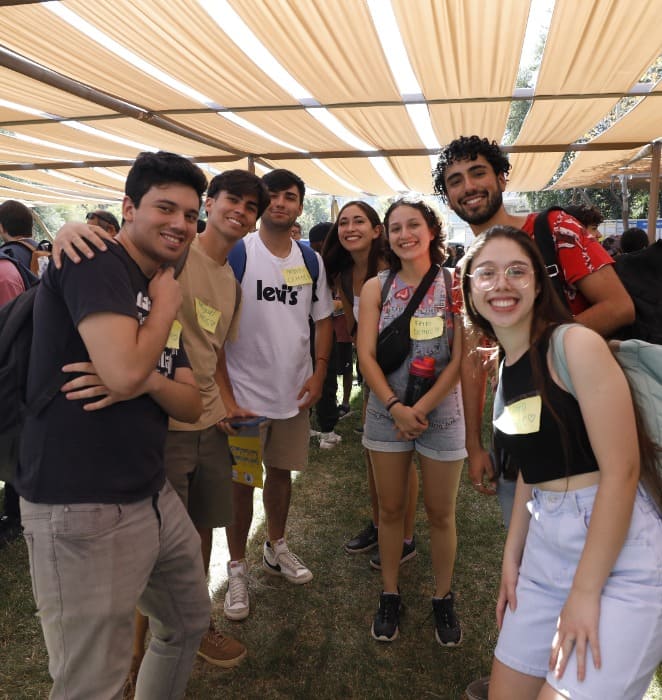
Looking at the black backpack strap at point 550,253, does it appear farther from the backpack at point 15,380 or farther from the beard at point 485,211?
the backpack at point 15,380

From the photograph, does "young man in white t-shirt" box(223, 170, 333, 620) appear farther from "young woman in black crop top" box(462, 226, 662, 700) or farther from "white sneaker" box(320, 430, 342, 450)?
"white sneaker" box(320, 430, 342, 450)

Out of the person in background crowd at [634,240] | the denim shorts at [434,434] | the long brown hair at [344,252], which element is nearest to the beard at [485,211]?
the denim shorts at [434,434]

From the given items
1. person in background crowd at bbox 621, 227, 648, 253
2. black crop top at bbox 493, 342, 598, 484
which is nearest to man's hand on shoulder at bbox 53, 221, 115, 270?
black crop top at bbox 493, 342, 598, 484

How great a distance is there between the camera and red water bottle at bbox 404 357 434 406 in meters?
2.07

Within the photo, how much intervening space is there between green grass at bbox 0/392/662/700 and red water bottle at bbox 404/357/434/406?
3.70 ft

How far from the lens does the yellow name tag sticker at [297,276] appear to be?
93.4 inches

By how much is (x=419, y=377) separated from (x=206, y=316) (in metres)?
0.93

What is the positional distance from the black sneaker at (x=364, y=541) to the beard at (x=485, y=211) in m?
1.98

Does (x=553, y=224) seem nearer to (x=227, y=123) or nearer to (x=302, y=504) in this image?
(x=302, y=504)

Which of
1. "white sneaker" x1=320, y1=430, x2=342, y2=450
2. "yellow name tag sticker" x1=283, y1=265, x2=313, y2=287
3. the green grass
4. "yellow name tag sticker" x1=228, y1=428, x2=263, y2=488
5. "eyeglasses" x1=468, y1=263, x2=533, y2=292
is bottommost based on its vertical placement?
the green grass

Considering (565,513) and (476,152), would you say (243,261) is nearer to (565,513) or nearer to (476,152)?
(476,152)

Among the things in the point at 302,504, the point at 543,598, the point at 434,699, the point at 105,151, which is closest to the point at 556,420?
the point at 543,598

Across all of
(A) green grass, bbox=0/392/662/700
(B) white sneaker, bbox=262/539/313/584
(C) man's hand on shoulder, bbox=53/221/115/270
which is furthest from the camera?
(B) white sneaker, bbox=262/539/313/584

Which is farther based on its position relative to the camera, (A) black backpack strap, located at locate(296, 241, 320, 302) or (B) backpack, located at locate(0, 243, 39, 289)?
(B) backpack, located at locate(0, 243, 39, 289)
